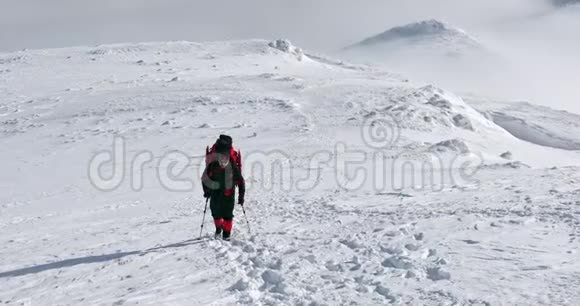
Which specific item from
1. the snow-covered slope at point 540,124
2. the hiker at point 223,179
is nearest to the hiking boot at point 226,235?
the hiker at point 223,179

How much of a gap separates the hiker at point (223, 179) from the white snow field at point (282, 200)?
44cm

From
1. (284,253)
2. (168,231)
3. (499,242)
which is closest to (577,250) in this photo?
(499,242)

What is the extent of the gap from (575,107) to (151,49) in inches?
5998

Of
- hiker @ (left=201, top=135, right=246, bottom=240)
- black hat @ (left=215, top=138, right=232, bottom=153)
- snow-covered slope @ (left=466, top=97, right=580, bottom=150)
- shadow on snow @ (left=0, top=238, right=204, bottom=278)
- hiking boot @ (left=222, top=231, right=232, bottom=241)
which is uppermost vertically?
snow-covered slope @ (left=466, top=97, right=580, bottom=150)

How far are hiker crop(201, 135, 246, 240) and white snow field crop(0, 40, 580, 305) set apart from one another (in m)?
0.44

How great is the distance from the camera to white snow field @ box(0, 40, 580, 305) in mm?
6887

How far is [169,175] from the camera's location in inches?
720

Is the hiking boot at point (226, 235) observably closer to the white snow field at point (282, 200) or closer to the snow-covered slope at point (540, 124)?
the white snow field at point (282, 200)

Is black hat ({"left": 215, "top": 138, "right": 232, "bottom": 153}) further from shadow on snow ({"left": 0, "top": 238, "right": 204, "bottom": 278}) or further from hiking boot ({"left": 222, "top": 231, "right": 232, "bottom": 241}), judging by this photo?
shadow on snow ({"left": 0, "top": 238, "right": 204, "bottom": 278})

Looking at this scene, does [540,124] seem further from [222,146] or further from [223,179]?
[222,146]

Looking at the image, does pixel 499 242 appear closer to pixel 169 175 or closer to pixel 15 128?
pixel 169 175

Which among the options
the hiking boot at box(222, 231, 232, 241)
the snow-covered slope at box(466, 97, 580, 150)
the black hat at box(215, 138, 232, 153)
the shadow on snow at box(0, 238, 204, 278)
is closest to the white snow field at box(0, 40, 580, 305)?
the shadow on snow at box(0, 238, 204, 278)

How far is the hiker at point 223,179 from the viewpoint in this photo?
8.77 meters

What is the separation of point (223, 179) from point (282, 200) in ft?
15.4
